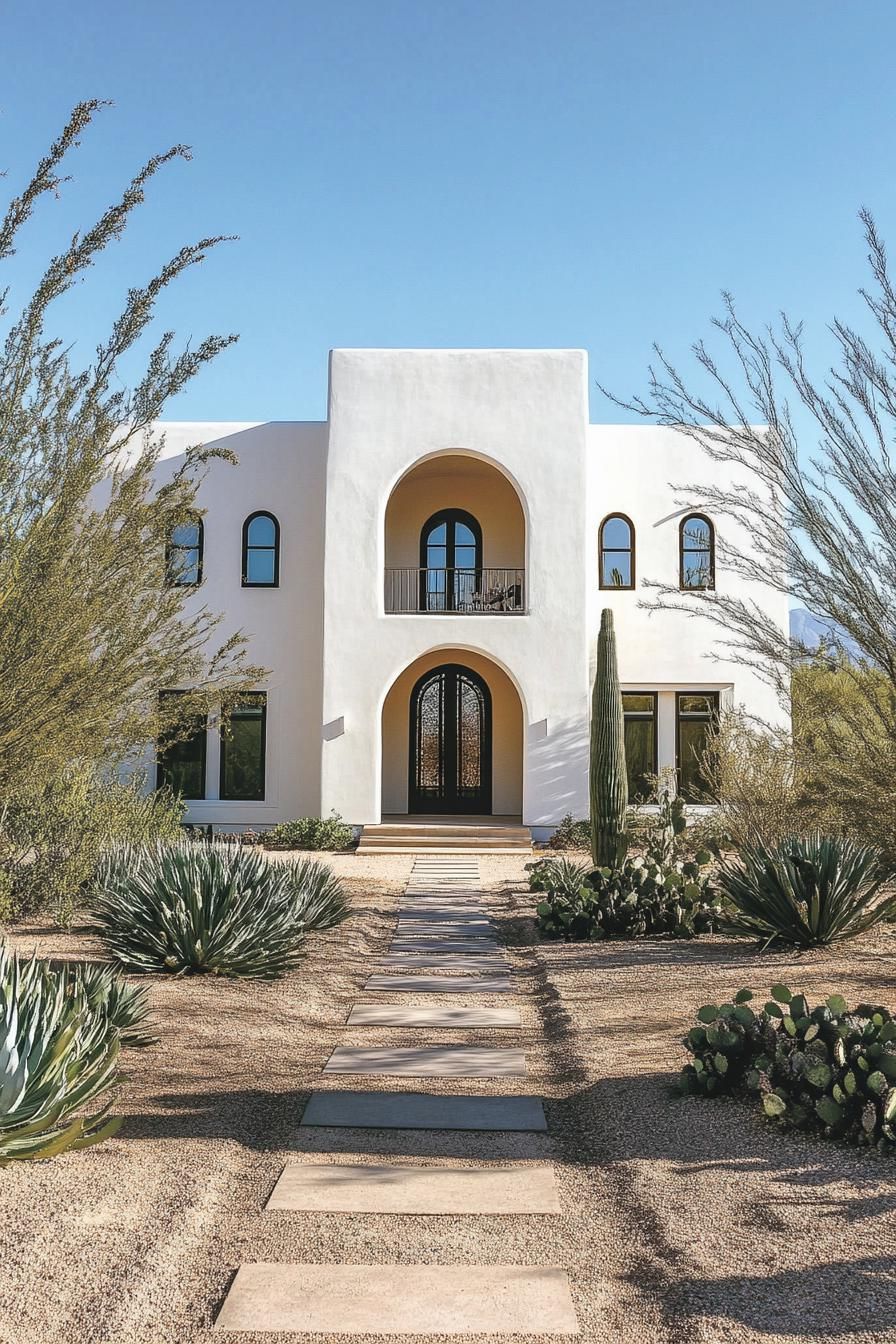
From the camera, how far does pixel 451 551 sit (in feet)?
68.2

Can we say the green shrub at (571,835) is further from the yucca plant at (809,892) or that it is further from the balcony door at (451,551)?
the yucca plant at (809,892)

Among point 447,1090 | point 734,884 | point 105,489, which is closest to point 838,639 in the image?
point 734,884

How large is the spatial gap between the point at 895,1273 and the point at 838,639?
479 centimetres

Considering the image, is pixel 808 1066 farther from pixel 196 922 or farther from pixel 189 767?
pixel 189 767

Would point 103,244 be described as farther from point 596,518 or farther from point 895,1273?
point 596,518

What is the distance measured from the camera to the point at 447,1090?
5309 millimetres

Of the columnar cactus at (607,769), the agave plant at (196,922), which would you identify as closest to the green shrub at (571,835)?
the columnar cactus at (607,769)

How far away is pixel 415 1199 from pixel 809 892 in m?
5.40

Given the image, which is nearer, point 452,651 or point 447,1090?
point 447,1090

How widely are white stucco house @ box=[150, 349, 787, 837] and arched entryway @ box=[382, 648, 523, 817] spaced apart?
4 centimetres

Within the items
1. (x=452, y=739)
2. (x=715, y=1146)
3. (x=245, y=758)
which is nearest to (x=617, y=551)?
(x=452, y=739)

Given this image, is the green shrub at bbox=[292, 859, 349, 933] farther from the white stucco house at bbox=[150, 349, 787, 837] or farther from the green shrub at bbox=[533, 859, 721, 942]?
the white stucco house at bbox=[150, 349, 787, 837]

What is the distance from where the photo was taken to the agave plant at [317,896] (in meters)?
9.39

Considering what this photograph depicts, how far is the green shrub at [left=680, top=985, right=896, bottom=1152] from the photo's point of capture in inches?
168
